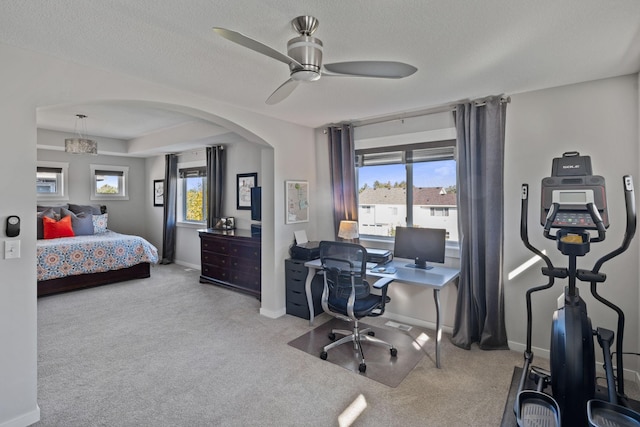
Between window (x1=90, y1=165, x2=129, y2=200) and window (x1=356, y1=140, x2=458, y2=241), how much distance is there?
18.3 ft

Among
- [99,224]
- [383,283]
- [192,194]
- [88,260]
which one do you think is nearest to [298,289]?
[383,283]

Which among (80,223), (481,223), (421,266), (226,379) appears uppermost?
(481,223)

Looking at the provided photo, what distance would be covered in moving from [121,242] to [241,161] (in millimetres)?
2415

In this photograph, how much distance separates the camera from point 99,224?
628 centimetres

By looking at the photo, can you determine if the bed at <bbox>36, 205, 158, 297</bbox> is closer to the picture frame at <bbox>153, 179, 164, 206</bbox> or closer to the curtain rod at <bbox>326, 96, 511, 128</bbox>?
the picture frame at <bbox>153, 179, 164, 206</bbox>

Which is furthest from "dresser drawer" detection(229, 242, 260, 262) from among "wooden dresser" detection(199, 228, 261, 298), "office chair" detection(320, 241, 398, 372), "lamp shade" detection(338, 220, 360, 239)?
"office chair" detection(320, 241, 398, 372)

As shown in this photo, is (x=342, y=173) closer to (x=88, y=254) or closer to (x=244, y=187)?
(x=244, y=187)

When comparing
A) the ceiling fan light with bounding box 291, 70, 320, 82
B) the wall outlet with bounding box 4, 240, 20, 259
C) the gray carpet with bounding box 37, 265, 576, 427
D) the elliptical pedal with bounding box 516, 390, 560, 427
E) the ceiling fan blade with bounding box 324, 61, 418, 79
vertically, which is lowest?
the gray carpet with bounding box 37, 265, 576, 427

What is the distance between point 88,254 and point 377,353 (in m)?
4.66

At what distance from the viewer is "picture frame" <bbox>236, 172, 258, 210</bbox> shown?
541cm

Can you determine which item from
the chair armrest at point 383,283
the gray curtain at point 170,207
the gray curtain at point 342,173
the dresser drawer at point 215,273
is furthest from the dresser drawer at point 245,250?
the gray curtain at point 170,207

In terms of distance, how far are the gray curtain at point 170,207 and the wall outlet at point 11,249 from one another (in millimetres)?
4803

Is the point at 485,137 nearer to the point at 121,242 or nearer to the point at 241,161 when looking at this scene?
the point at 241,161

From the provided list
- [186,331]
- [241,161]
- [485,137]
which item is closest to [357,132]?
[485,137]
